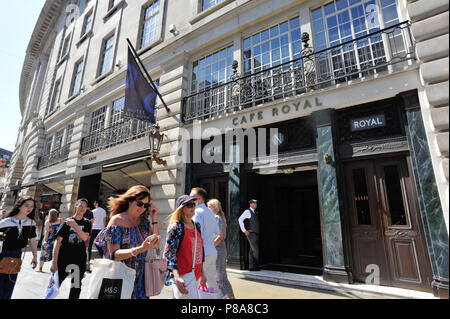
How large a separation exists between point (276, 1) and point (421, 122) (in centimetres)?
597

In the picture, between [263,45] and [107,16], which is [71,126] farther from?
[263,45]

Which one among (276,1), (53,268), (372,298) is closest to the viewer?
(53,268)

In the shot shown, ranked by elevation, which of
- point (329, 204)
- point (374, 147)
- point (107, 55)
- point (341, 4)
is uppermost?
point (107, 55)

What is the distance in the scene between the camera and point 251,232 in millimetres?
6848

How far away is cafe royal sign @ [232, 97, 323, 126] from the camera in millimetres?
6434

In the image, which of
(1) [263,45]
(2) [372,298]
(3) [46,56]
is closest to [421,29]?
(1) [263,45]

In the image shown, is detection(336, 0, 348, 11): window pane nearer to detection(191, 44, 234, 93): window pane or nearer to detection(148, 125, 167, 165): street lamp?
detection(191, 44, 234, 93): window pane

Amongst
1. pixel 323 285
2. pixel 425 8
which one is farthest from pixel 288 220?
pixel 425 8

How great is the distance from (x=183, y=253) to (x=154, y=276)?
0.37 m

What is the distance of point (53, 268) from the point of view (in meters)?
3.65

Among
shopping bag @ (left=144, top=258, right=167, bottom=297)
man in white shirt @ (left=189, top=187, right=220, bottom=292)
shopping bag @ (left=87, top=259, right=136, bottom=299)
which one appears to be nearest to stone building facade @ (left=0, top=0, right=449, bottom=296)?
man in white shirt @ (left=189, top=187, right=220, bottom=292)

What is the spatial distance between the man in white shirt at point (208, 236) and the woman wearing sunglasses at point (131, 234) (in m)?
1.09

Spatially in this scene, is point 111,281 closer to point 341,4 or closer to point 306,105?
point 306,105

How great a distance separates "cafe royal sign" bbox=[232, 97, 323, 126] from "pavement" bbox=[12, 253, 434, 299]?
439 centimetres
